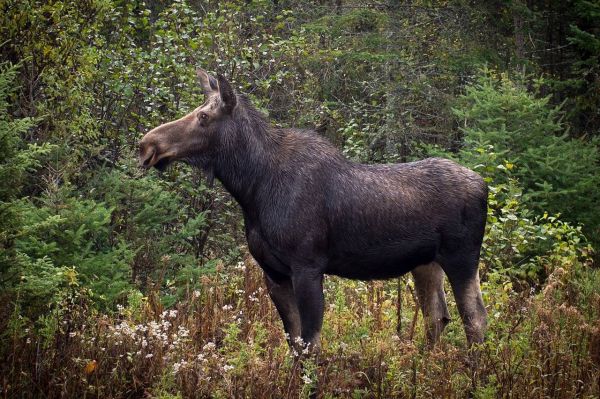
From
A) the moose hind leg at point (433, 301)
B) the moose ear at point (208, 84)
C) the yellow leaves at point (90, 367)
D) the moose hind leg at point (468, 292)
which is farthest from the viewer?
the moose hind leg at point (433, 301)

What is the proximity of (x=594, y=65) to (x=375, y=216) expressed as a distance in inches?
391

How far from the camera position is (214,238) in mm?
10555

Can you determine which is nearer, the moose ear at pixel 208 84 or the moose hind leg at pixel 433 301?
the moose ear at pixel 208 84

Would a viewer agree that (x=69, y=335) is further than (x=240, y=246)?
No

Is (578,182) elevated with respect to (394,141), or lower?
elevated

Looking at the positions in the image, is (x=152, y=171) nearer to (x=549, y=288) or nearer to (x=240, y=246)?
(x=240, y=246)

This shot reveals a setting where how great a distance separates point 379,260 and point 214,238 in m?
4.22

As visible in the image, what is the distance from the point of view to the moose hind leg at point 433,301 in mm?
7227

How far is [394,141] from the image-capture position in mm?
15773

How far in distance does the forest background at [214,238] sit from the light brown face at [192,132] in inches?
32.5

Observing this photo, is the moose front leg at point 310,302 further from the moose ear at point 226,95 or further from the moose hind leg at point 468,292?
the moose ear at point 226,95

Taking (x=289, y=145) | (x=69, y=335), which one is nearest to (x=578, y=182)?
(x=289, y=145)

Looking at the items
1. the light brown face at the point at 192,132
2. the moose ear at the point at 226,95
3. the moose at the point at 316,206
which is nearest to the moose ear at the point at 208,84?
the moose at the point at 316,206

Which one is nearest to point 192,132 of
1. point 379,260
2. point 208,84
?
point 208,84
